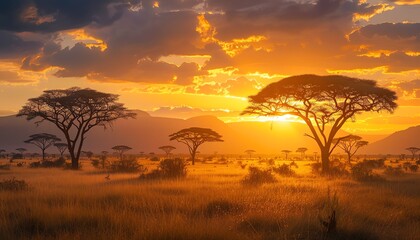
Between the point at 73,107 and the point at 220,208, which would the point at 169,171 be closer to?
the point at 220,208

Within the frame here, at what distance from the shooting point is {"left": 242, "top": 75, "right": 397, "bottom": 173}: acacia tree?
32.5 m

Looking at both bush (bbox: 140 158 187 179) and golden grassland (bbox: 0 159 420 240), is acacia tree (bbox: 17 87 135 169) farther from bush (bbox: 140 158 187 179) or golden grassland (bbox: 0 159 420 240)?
golden grassland (bbox: 0 159 420 240)

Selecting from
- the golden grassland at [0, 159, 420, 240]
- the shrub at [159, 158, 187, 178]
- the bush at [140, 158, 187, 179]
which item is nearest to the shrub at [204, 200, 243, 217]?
the golden grassland at [0, 159, 420, 240]

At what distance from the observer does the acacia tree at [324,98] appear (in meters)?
32.5

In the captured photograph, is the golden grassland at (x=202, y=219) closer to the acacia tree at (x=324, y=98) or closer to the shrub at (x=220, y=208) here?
the shrub at (x=220, y=208)

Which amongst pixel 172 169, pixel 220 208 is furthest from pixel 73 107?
pixel 220 208

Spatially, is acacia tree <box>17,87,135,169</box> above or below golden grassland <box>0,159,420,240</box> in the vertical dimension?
above

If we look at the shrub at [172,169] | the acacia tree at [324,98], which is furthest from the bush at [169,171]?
the acacia tree at [324,98]

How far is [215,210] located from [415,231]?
4871 millimetres

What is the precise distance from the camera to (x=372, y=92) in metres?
31.7

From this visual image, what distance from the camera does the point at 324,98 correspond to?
34.2 metres

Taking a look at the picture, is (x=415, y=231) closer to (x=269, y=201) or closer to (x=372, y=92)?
(x=269, y=201)

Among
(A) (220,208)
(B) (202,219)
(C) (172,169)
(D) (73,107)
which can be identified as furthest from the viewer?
(D) (73,107)

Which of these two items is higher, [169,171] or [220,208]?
[169,171]
